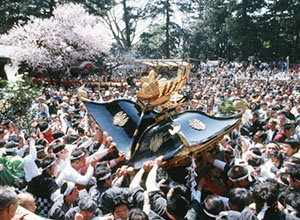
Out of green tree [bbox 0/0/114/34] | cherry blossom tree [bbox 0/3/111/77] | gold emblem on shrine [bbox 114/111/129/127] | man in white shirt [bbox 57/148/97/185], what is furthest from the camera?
green tree [bbox 0/0/114/34]

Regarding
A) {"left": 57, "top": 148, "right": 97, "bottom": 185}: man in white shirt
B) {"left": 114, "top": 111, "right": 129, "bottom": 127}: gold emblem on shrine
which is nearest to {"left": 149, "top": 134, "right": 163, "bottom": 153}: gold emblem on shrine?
{"left": 57, "top": 148, "right": 97, "bottom": 185}: man in white shirt

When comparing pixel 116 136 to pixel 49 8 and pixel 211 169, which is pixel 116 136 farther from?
pixel 49 8

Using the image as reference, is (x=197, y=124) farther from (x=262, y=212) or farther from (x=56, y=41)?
(x=56, y=41)

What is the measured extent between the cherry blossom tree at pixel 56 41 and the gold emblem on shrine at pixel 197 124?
1377 centimetres

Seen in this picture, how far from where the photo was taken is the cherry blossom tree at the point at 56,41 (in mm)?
15281

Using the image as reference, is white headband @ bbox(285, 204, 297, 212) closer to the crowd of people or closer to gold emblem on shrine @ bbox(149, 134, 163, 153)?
the crowd of people

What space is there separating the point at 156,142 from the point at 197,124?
0.54m

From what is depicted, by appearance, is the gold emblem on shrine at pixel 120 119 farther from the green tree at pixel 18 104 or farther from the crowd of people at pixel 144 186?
the green tree at pixel 18 104

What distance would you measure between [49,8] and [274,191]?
24.1m

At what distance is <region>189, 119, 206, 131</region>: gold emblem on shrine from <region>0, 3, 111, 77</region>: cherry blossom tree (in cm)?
1377

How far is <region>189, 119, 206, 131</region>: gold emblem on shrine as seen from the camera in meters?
3.04

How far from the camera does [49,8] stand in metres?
22.2

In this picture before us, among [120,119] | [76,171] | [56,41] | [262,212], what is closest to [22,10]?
[56,41]

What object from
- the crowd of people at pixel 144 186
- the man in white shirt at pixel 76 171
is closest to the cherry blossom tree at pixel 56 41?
the crowd of people at pixel 144 186
